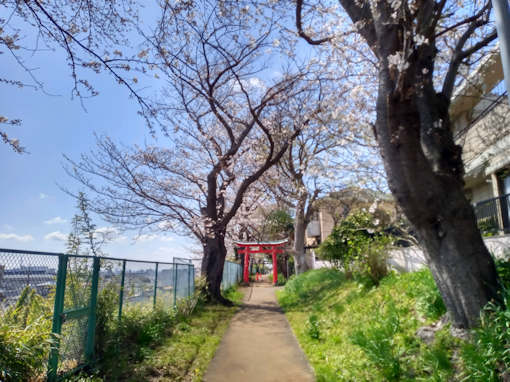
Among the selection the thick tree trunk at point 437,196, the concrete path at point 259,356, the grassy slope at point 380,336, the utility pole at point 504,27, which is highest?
the utility pole at point 504,27

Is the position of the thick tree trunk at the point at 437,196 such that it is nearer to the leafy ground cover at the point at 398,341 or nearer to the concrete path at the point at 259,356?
the leafy ground cover at the point at 398,341

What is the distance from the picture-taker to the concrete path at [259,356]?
201 inches

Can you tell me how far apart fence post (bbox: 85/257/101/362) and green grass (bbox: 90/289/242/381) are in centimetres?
28

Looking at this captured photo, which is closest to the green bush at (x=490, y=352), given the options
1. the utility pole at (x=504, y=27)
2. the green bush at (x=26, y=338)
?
the utility pole at (x=504, y=27)

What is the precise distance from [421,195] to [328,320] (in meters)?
4.56

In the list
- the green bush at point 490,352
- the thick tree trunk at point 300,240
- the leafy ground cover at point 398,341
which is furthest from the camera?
the thick tree trunk at point 300,240

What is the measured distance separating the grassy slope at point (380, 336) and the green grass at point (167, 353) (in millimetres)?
1936

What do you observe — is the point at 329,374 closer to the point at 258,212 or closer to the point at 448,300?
the point at 448,300

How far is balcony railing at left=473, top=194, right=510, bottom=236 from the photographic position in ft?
22.1

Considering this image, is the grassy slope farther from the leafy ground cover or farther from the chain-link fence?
the chain-link fence

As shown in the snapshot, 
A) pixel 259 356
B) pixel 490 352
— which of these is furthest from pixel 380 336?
pixel 259 356

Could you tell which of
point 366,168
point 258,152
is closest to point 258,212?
point 258,152

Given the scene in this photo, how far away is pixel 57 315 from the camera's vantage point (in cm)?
406

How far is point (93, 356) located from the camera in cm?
497
